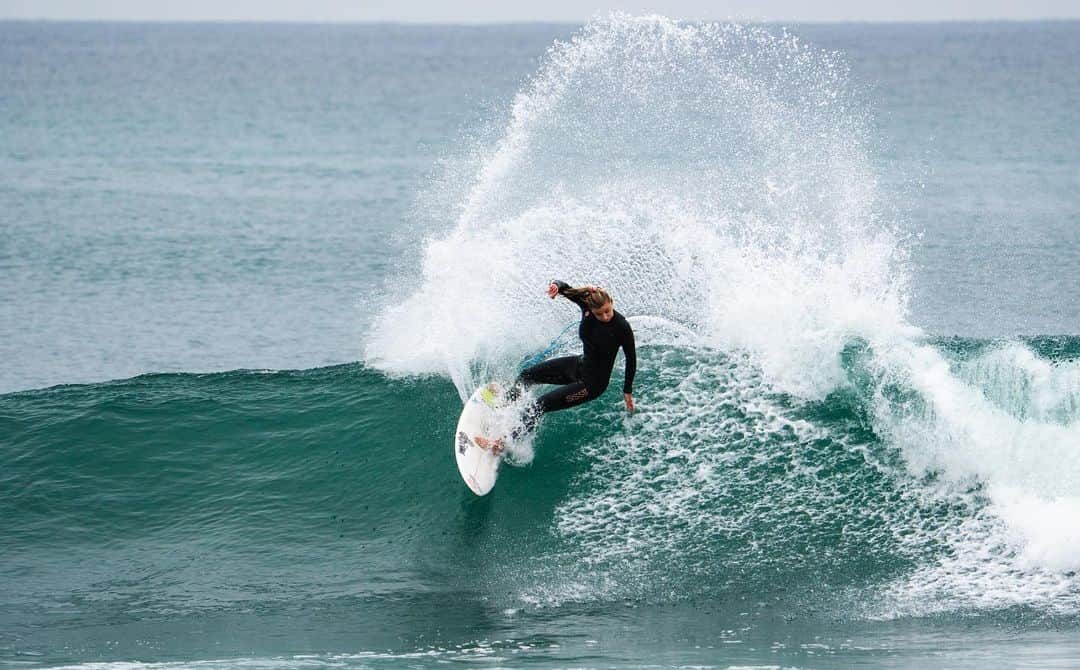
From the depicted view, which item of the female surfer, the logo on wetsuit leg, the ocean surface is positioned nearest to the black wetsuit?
the female surfer

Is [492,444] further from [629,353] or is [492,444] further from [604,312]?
[604,312]

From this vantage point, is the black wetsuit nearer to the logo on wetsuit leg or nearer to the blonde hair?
the blonde hair

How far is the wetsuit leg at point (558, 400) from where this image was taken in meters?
11.1

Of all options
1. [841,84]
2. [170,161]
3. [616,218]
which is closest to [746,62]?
[841,84]

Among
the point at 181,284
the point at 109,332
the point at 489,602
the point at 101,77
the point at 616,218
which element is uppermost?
the point at 101,77

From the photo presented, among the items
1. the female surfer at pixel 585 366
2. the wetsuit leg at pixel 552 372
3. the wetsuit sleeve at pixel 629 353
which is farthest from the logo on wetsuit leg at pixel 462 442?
the wetsuit sleeve at pixel 629 353

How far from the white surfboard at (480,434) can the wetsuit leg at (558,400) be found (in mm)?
201

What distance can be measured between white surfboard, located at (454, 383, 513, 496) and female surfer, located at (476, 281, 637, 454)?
8cm

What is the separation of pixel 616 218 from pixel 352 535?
16.5 ft

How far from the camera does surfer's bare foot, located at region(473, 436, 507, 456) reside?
36.8 ft

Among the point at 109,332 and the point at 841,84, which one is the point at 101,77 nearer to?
the point at 841,84

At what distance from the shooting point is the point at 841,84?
65.9m

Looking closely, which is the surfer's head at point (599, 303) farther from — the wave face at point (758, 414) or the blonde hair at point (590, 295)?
the wave face at point (758, 414)

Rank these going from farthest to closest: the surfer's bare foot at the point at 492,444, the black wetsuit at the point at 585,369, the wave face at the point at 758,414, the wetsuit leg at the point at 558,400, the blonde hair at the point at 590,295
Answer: the surfer's bare foot at the point at 492,444, the wetsuit leg at the point at 558,400, the black wetsuit at the point at 585,369, the blonde hair at the point at 590,295, the wave face at the point at 758,414
